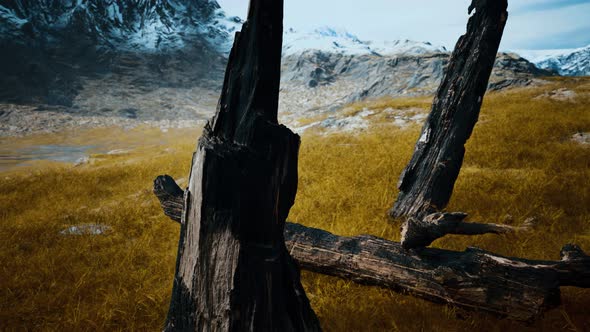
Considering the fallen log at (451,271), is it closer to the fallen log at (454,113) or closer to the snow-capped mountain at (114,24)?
the fallen log at (454,113)

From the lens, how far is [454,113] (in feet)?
14.5

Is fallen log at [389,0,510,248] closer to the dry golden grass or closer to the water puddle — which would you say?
the dry golden grass

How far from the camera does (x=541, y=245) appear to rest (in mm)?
3629

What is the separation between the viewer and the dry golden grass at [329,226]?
9.09 feet

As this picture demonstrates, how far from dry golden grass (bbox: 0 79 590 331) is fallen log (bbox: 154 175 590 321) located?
6.6 inches

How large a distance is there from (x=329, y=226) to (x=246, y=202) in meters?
3.05

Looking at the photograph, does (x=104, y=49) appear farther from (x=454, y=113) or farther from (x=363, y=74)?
(x=454, y=113)

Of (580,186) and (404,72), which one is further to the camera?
(404,72)

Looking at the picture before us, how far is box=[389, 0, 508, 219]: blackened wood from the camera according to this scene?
4262 mm

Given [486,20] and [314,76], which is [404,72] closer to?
[314,76]

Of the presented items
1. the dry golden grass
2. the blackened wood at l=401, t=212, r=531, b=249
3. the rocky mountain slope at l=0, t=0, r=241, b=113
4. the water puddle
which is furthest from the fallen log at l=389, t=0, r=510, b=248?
the rocky mountain slope at l=0, t=0, r=241, b=113

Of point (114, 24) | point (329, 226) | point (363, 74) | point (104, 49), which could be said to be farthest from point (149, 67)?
point (329, 226)

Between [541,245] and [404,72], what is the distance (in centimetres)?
4015

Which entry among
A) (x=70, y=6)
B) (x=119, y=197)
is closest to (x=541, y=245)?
(x=119, y=197)
